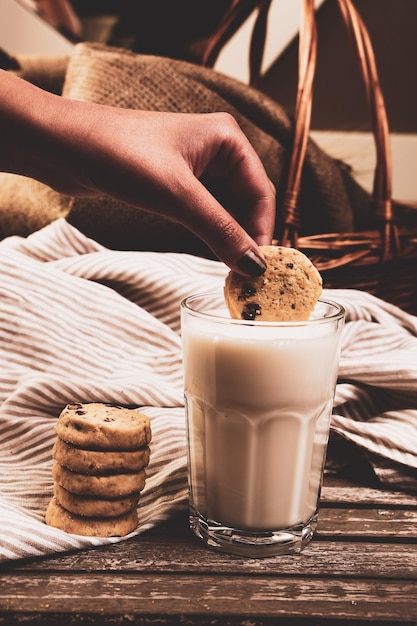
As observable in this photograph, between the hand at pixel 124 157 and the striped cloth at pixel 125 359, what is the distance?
12.2 inches

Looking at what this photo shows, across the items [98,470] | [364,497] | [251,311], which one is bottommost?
[364,497]

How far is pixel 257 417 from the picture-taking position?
0.70 meters

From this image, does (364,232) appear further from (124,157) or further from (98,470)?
(98,470)

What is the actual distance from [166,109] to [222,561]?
90 centimetres

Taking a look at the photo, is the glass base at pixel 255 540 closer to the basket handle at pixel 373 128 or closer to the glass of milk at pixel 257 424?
the glass of milk at pixel 257 424

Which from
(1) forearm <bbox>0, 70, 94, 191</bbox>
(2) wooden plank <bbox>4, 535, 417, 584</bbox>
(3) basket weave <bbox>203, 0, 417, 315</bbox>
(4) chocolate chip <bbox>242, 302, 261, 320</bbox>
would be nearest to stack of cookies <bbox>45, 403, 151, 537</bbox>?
(2) wooden plank <bbox>4, 535, 417, 584</bbox>

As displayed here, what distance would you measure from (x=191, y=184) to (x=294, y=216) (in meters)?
0.53

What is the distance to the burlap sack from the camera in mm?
1295

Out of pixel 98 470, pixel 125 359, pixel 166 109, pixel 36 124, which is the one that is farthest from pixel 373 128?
pixel 98 470

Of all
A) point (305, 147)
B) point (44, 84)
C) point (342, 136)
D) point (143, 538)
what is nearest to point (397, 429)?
point (143, 538)

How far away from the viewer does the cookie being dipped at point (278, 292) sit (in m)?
0.71

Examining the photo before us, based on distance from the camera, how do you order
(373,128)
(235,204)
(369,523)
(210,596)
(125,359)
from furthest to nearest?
(373,128)
(125,359)
(235,204)
(369,523)
(210,596)

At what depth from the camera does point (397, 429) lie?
36.2 inches

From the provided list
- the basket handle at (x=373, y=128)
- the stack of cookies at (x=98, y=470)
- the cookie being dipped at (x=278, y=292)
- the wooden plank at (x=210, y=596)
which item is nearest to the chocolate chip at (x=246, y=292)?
the cookie being dipped at (x=278, y=292)
